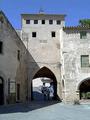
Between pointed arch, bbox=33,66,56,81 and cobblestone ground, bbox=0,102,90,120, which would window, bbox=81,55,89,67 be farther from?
cobblestone ground, bbox=0,102,90,120

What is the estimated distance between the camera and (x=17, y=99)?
32.8 m

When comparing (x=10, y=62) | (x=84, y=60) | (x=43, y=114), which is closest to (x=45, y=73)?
(x=84, y=60)

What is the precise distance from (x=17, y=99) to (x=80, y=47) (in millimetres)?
8480

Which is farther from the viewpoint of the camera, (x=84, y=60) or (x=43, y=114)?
(x=84, y=60)

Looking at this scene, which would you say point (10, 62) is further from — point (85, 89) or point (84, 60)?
point (85, 89)

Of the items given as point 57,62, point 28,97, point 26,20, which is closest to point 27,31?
point 26,20

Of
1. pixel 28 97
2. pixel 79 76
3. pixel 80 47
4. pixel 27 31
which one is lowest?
pixel 28 97

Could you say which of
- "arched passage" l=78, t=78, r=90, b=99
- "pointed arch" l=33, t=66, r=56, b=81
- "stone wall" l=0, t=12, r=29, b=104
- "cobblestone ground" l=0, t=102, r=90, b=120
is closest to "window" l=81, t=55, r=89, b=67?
"arched passage" l=78, t=78, r=90, b=99

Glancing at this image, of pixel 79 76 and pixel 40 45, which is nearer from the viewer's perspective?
pixel 79 76

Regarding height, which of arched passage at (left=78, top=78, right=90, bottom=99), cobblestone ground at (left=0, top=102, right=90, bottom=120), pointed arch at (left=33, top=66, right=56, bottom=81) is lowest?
cobblestone ground at (left=0, top=102, right=90, bottom=120)

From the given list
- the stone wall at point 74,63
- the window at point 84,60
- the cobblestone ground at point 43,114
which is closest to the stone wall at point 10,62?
the stone wall at point 74,63

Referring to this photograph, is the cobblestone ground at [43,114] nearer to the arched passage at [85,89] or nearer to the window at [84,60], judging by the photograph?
the window at [84,60]

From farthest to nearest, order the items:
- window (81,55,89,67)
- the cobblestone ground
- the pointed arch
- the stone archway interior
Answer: the pointed arch < the stone archway interior < window (81,55,89,67) < the cobblestone ground

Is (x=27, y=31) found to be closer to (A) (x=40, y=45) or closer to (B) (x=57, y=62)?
(A) (x=40, y=45)
